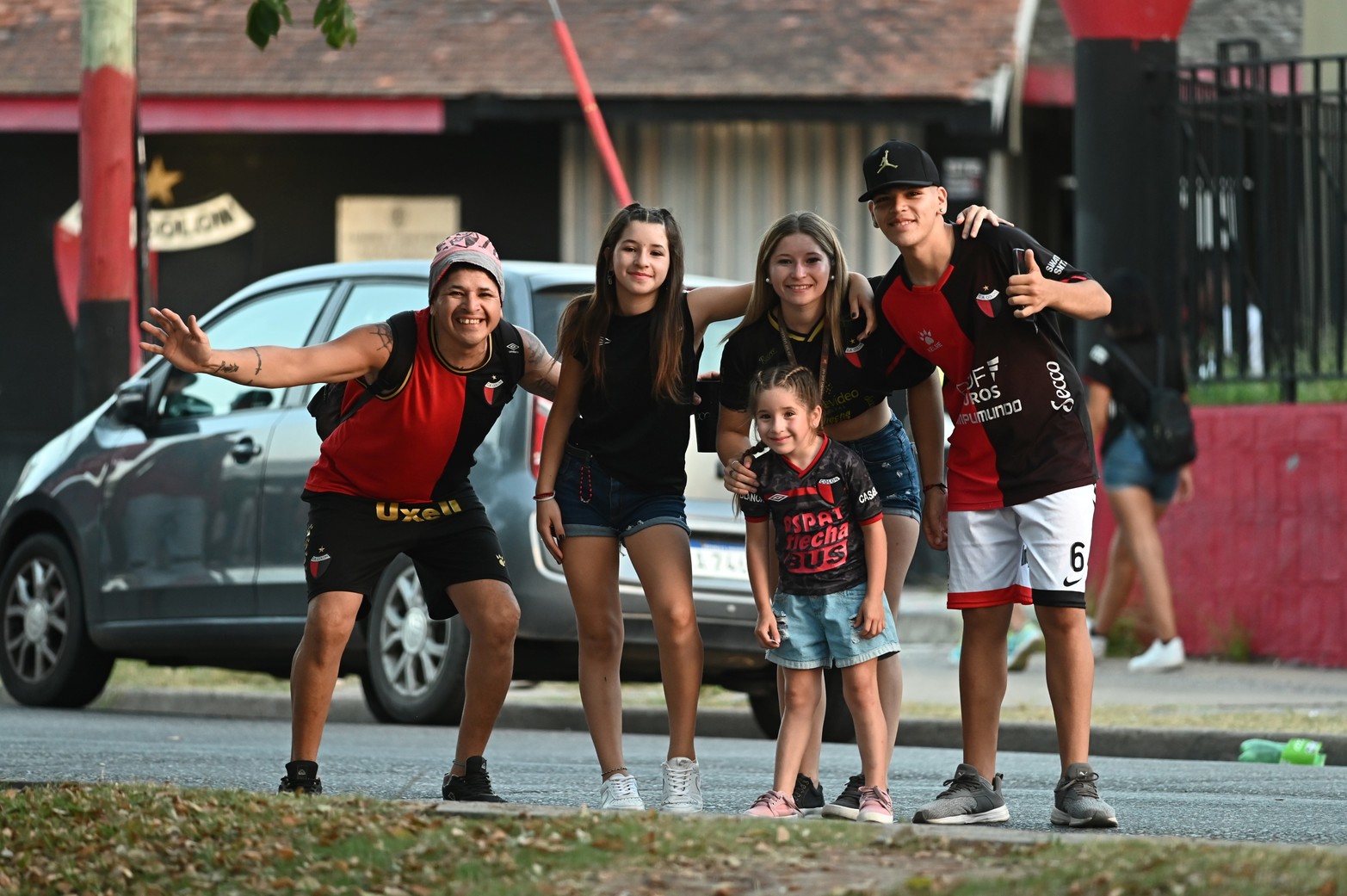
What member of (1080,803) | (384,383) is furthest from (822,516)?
(384,383)

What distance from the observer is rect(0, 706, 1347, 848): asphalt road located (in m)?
6.78

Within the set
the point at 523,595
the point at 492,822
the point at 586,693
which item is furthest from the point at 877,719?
the point at 523,595

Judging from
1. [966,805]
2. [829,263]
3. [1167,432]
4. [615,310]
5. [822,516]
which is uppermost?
[829,263]

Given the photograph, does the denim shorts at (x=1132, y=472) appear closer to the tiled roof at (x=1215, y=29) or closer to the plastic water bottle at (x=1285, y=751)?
the plastic water bottle at (x=1285, y=751)

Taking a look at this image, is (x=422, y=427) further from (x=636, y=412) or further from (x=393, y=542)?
(x=636, y=412)

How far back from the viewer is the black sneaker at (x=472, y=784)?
21.3 ft

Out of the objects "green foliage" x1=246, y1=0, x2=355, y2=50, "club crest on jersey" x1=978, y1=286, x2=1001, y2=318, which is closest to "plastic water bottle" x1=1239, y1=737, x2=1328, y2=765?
"club crest on jersey" x1=978, y1=286, x2=1001, y2=318

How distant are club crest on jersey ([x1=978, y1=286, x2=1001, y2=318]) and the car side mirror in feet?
16.0

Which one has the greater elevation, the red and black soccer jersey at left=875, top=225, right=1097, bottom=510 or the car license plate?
the red and black soccer jersey at left=875, top=225, right=1097, bottom=510

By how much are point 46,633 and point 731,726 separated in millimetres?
3207

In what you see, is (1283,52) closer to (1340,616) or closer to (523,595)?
(1340,616)

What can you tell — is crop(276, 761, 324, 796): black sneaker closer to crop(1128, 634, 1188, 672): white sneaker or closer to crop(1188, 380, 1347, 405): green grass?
crop(1128, 634, 1188, 672): white sneaker

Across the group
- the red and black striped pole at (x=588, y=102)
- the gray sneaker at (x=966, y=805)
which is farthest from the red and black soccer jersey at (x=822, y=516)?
the red and black striped pole at (x=588, y=102)

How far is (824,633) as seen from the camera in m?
6.14
